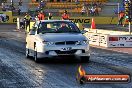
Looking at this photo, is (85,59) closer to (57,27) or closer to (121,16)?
(57,27)

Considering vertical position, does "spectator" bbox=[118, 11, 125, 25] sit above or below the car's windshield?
below

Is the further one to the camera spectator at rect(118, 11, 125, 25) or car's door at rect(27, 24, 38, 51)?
spectator at rect(118, 11, 125, 25)

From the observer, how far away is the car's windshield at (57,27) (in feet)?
53.7

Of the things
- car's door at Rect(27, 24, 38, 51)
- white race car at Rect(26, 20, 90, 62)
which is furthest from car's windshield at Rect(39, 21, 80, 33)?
car's door at Rect(27, 24, 38, 51)

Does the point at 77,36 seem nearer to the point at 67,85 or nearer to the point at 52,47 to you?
the point at 52,47

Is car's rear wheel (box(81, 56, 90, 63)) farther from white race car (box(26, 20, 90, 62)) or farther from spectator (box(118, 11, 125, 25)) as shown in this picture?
spectator (box(118, 11, 125, 25))

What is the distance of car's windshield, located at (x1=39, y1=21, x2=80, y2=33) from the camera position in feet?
53.7

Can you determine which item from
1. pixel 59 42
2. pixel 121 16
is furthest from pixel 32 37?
pixel 121 16

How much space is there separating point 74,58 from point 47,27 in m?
1.54

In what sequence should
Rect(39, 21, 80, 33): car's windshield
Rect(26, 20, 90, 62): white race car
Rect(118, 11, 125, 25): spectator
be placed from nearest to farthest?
Rect(26, 20, 90, 62): white race car
Rect(39, 21, 80, 33): car's windshield
Rect(118, 11, 125, 25): spectator

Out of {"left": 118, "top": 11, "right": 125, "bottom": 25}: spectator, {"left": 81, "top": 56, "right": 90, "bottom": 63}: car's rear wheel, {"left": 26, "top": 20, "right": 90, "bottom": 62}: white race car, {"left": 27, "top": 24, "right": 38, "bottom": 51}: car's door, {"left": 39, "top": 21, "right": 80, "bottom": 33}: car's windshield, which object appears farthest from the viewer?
{"left": 118, "top": 11, "right": 125, "bottom": 25}: spectator

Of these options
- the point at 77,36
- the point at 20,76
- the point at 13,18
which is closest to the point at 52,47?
the point at 77,36

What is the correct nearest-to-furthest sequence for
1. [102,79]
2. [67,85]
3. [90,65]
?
[102,79] < [67,85] < [90,65]

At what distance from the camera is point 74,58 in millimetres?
17000
